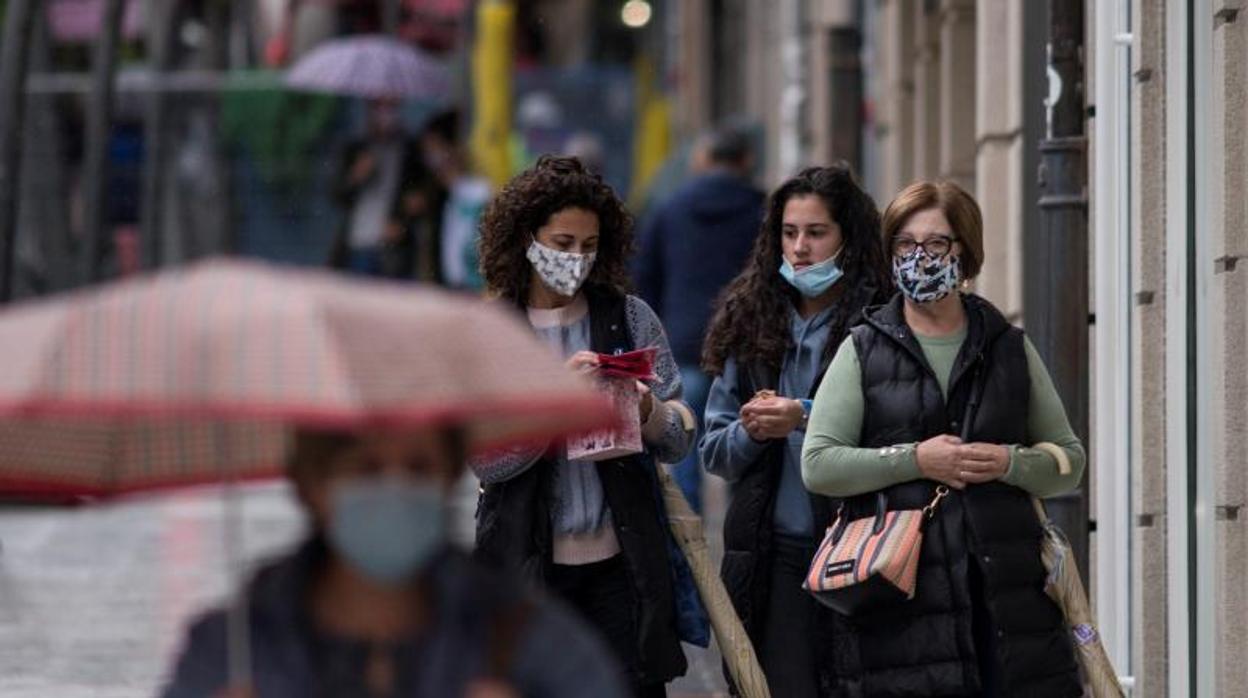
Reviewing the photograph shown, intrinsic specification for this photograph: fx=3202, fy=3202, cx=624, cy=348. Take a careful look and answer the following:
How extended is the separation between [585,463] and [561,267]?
0.45 meters

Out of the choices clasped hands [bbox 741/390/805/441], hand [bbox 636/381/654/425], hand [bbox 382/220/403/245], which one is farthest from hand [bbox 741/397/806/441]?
hand [bbox 382/220/403/245]

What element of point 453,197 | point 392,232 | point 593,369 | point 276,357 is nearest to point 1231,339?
point 593,369

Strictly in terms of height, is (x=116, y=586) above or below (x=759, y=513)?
below

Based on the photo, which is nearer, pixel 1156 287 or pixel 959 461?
pixel 959 461

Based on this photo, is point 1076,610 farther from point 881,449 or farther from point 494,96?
point 494,96

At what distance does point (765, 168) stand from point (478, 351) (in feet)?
80.8

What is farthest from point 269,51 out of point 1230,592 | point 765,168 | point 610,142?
point 1230,592

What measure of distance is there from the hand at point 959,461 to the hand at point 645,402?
70 cm

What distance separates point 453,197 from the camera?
73.3 feet

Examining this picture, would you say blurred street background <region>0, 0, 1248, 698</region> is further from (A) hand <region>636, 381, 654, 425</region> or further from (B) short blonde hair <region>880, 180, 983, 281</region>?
(A) hand <region>636, 381, 654, 425</region>

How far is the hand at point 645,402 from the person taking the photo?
7.23 m

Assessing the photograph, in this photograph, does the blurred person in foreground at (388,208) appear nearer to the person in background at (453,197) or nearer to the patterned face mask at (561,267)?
the person in background at (453,197)

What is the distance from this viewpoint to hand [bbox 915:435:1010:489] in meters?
6.81

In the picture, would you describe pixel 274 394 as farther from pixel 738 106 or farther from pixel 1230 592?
pixel 738 106
